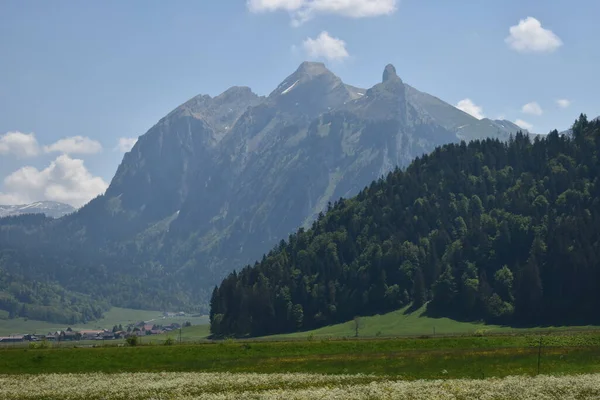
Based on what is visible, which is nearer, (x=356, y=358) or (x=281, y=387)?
(x=281, y=387)

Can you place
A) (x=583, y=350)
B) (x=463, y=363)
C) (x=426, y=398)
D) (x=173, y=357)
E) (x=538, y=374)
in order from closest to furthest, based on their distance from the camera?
(x=426, y=398)
(x=538, y=374)
(x=463, y=363)
(x=583, y=350)
(x=173, y=357)

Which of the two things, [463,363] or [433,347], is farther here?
[433,347]

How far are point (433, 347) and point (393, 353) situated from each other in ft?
39.0

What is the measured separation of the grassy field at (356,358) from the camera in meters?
93.4

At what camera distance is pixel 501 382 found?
76.2 m

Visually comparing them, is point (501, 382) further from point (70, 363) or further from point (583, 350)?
point (70, 363)

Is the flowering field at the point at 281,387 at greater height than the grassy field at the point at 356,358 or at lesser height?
lesser

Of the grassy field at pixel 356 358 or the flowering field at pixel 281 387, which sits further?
the grassy field at pixel 356 358

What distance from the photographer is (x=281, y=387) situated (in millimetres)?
80625

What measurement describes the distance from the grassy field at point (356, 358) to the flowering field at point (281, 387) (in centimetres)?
807

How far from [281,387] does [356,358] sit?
28737 millimetres

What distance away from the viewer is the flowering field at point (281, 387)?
70.0 meters

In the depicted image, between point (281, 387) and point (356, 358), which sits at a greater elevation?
point (356, 358)

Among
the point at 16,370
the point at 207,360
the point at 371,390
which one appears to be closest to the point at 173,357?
the point at 207,360
